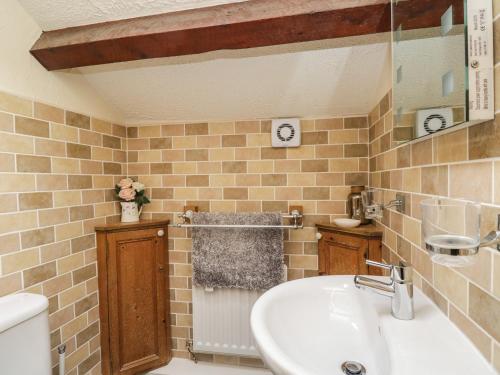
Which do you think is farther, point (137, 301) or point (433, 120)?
point (137, 301)

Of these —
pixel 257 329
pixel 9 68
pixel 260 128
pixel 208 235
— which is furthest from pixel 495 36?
pixel 9 68

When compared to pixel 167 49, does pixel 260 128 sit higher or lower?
lower

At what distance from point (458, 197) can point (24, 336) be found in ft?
4.99

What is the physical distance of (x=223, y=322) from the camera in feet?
5.38

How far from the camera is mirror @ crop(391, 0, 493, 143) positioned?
545mm

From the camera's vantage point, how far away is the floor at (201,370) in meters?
1.69

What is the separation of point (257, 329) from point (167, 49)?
115cm

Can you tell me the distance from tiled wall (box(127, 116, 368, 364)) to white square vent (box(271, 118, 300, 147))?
5 cm

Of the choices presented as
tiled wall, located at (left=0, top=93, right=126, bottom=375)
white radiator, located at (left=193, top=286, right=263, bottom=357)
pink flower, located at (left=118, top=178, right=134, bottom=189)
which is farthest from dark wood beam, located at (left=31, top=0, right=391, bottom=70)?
white radiator, located at (left=193, top=286, right=263, bottom=357)

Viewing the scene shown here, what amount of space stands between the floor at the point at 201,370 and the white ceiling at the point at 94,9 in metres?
2.05

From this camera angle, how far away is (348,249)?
1410mm

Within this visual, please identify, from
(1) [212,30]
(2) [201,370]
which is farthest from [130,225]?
(1) [212,30]

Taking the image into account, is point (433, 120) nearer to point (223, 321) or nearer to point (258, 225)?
point (258, 225)

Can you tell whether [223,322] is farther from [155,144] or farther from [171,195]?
[155,144]
